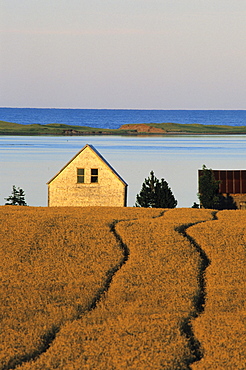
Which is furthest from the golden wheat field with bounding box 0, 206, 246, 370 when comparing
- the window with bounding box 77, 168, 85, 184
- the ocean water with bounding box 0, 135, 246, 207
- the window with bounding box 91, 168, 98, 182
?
the ocean water with bounding box 0, 135, 246, 207

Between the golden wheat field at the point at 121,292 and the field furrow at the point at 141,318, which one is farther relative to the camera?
the golden wheat field at the point at 121,292

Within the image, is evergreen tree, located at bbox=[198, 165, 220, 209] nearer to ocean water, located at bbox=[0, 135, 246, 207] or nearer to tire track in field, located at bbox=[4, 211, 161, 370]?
ocean water, located at bbox=[0, 135, 246, 207]

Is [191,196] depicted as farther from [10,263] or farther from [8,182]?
[10,263]

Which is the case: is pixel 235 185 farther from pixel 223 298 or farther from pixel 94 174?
pixel 223 298

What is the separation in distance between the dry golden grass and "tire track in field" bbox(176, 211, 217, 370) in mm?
178

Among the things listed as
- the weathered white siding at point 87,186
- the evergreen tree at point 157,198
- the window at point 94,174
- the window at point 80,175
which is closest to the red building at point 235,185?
the evergreen tree at point 157,198

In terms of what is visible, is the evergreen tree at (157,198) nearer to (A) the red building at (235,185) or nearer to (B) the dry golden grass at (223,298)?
(A) the red building at (235,185)

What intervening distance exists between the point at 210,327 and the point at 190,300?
8.19 ft

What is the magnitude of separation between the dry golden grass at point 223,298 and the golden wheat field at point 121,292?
0.04 m

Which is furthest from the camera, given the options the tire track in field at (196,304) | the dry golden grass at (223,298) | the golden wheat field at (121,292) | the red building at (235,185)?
the red building at (235,185)

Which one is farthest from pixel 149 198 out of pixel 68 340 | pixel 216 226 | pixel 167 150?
pixel 167 150

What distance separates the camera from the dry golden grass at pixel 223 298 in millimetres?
16516

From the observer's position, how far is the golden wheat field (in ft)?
54.5

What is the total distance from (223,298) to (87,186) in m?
41.3
